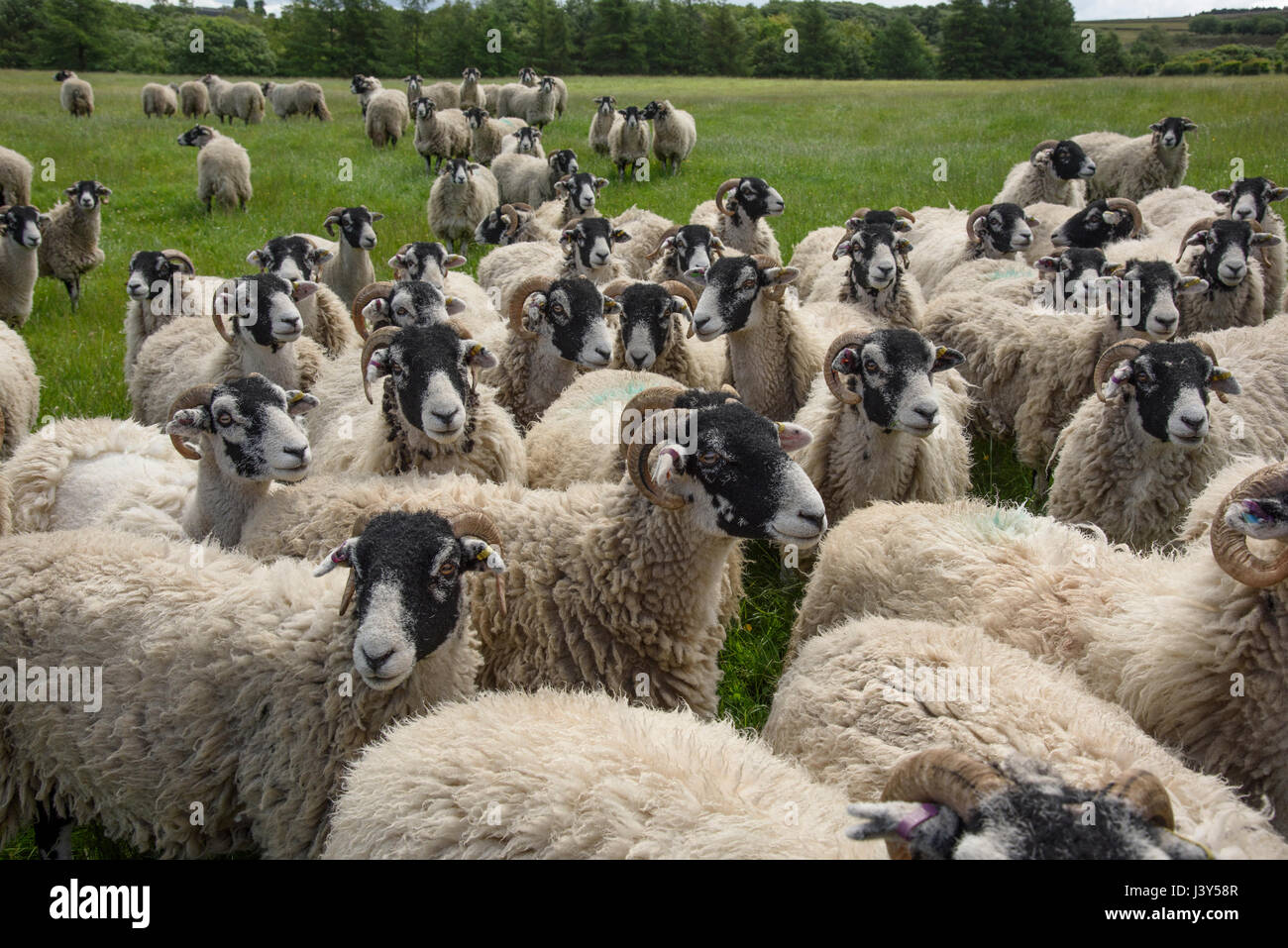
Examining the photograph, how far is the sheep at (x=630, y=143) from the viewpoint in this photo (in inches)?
798

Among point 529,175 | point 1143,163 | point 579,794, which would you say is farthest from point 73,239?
point 1143,163

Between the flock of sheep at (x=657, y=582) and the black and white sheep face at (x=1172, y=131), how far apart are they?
667 cm

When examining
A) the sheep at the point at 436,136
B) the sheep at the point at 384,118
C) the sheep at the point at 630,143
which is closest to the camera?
the sheep at the point at 630,143

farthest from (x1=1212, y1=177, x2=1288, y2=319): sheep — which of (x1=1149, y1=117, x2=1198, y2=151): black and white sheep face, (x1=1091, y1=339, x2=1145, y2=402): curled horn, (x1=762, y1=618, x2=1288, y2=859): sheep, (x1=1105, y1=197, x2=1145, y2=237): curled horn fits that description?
(x1=762, y1=618, x2=1288, y2=859): sheep

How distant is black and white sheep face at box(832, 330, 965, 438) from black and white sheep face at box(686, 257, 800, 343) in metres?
1.26

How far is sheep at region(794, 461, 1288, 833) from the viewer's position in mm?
3191

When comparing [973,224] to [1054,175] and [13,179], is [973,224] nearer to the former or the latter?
[1054,175]

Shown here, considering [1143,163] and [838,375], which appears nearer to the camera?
[838,375]

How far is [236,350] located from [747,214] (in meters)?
6.51

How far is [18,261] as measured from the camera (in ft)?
36.0

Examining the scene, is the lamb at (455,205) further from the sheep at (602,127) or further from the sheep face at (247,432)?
the sheep face at (247,432)

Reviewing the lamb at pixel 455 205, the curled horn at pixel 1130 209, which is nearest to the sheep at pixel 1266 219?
the curled horn at pixel 1130 209

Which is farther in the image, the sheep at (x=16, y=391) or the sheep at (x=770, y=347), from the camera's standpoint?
the sheep at (x=16, y=391)
